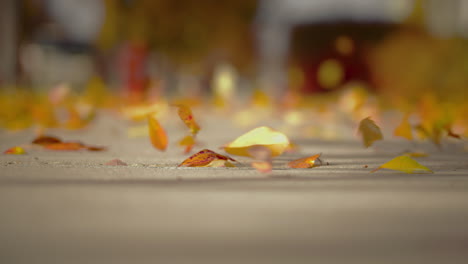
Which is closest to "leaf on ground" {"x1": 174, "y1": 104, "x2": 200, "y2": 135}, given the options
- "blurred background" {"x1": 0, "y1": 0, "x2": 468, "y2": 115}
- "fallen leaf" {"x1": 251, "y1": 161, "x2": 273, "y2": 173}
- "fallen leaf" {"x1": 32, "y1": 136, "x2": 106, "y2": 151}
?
"fallen leaf" {"x1": 251, "y1": 161, "x2": 273, "y2": 173}

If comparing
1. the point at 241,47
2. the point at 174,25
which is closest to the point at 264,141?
the point at 174,25

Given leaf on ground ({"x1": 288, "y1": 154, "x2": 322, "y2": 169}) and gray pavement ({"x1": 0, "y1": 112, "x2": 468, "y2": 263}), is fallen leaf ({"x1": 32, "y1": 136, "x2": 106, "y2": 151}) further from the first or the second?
leaf on ground ({"x1": 288, "y1": 154, "x2": 322, "y2": 169})

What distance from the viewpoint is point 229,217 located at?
46cm

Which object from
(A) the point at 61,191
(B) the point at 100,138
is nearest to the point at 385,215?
(A) the point at 61,191

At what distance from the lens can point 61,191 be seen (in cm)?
52

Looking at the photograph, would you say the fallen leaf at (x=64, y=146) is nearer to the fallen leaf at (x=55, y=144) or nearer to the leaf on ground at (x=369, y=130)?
the fallen leaf at (x=55, y=144)

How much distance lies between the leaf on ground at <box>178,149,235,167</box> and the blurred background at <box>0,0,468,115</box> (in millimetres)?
1687

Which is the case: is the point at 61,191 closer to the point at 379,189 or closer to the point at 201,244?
the point at 201,244

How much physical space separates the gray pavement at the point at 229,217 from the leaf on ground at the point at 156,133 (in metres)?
0.23

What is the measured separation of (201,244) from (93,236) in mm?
95

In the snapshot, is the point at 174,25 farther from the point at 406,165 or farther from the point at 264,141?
the point at 406,165

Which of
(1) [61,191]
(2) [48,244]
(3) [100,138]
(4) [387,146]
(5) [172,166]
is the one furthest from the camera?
(3) [100,138]

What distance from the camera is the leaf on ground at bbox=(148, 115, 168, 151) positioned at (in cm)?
90

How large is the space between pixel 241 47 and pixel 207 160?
4891 mm
